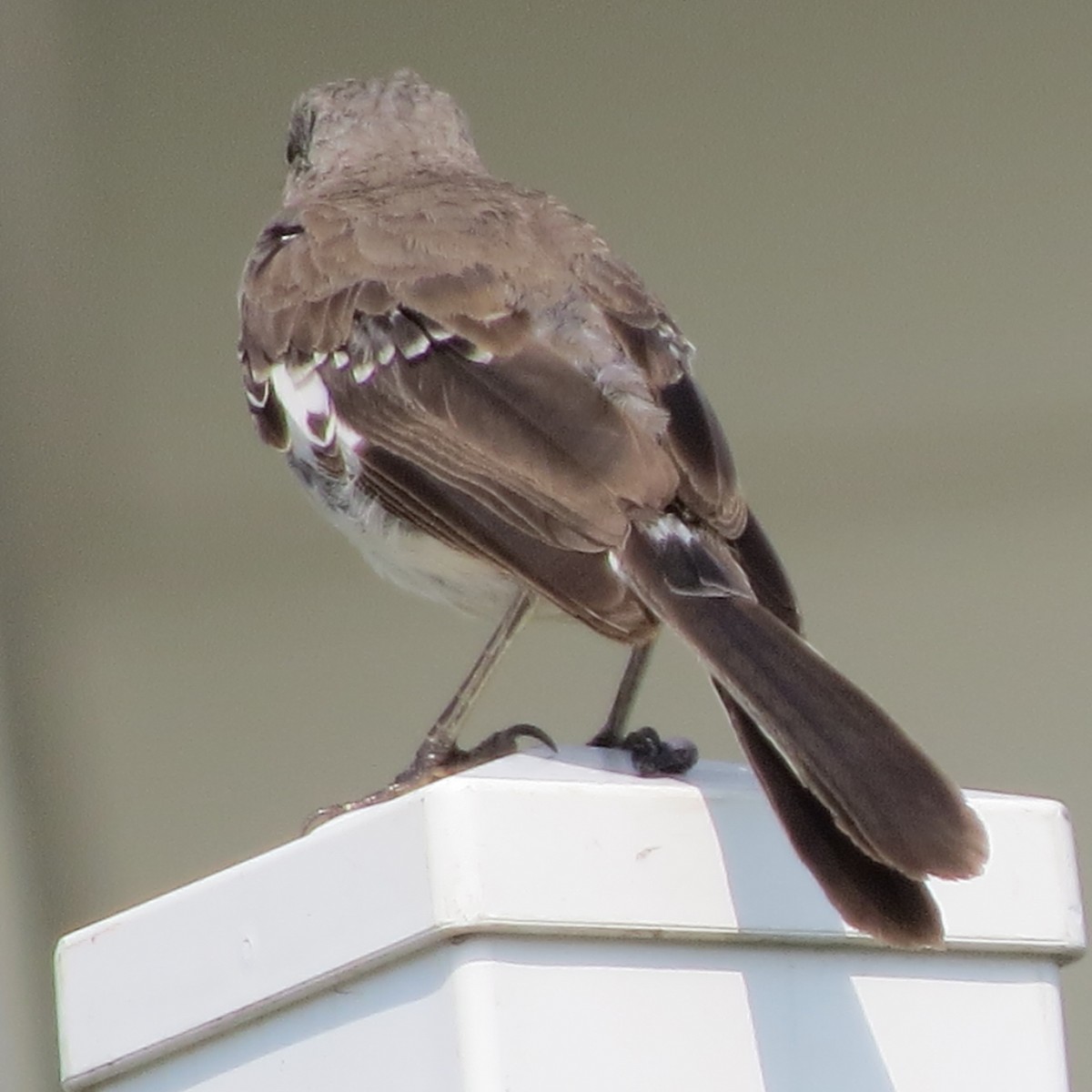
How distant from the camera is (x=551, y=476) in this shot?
89.4 inches

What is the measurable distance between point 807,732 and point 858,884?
0.20 meters

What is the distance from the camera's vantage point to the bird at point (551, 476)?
183cm

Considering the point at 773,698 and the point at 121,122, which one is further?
the point at 121,122

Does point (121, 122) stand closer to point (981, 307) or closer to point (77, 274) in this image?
point (77, 274)

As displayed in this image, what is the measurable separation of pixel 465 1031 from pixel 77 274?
2.72 meters

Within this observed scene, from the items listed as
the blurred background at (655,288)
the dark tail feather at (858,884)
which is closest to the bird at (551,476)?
the dark tail feather at (858,884)

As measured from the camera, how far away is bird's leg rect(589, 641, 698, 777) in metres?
2.01

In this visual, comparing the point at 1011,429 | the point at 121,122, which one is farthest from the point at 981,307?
the point at 121,122

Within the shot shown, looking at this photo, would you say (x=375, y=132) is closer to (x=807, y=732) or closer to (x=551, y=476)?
(x=551, y=476)

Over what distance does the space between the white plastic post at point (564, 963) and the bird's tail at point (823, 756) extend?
0.05 m

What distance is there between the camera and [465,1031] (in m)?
1.62

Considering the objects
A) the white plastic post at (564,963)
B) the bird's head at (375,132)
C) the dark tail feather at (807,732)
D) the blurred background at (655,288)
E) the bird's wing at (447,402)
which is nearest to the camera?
the white plastic post at (564,963)

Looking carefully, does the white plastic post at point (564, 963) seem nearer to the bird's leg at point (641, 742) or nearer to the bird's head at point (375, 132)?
the bird's leg at point (641, 742)

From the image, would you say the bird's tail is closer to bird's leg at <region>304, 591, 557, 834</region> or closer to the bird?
the bird
